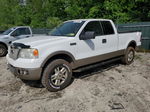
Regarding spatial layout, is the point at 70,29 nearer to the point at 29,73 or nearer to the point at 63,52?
the point at 63,52

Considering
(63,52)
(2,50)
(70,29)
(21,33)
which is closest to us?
(63,52)

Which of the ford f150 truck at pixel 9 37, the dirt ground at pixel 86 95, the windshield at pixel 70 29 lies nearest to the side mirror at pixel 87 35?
the windshield at pixel 70 29

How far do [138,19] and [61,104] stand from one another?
591 inches

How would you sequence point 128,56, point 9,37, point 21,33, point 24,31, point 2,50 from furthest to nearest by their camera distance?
1. point 24,31
2. point 21,33
3. point 9,37
4. point 2,50
5. point 128,56

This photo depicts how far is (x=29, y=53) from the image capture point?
133 inches

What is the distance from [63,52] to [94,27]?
5.14 feet

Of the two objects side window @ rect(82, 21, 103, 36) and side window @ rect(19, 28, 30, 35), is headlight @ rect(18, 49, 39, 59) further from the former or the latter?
side window @ rect(19, 28, 30, 35)

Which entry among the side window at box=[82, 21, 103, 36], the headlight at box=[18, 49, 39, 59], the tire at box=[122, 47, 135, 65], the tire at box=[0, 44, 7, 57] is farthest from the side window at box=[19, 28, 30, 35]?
the tire at box=[122, 47, 135, 65]

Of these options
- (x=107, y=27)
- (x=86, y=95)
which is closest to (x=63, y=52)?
(x=86, y=95)

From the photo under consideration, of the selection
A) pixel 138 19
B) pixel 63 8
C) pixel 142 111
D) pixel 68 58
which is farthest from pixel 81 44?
pixel 63 8

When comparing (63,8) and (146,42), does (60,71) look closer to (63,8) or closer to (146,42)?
(146,42)

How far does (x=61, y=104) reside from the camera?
10.6ft

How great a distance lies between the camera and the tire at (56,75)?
3.60 metres

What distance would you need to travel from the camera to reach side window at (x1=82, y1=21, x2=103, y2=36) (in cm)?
442
